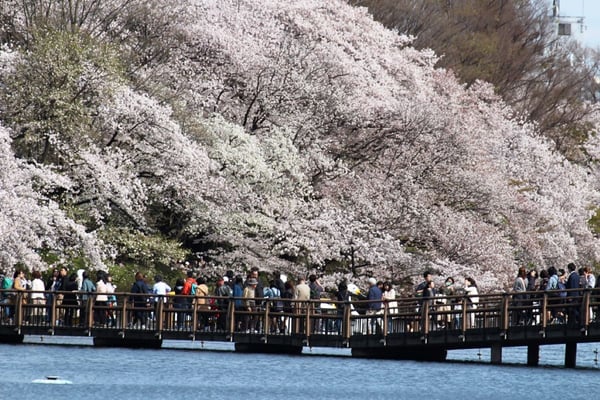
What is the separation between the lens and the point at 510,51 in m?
78.8

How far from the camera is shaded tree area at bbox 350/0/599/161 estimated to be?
7412 cm

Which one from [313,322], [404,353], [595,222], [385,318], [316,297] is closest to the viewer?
[385,318]

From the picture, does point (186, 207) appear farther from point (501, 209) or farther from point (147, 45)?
point (501, 209)

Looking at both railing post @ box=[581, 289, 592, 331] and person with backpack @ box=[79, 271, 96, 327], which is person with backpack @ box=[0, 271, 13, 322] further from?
railing post @ box=[581, 289, 592, 331]

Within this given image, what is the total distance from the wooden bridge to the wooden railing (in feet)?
0.07

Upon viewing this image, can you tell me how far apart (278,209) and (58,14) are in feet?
28.3

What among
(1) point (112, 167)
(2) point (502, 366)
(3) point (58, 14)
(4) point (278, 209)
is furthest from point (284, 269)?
(2) point (502, 366)

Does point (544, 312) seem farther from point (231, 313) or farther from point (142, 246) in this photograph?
point (142, 246)

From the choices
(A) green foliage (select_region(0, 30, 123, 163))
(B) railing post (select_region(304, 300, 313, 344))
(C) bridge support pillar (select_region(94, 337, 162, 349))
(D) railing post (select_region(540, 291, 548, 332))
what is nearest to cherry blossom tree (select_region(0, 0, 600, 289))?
(A) green foliage (select_region(0, 30, 123, 163))

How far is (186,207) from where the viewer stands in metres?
44.6

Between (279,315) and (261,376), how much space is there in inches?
145

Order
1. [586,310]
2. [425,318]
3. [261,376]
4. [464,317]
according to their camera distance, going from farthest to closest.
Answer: [425,318], [464,317], [586,310], [261,376]

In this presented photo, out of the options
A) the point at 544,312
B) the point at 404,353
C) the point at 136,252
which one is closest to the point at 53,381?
the point at 404,353

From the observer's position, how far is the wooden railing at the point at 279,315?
32125 millimetres
